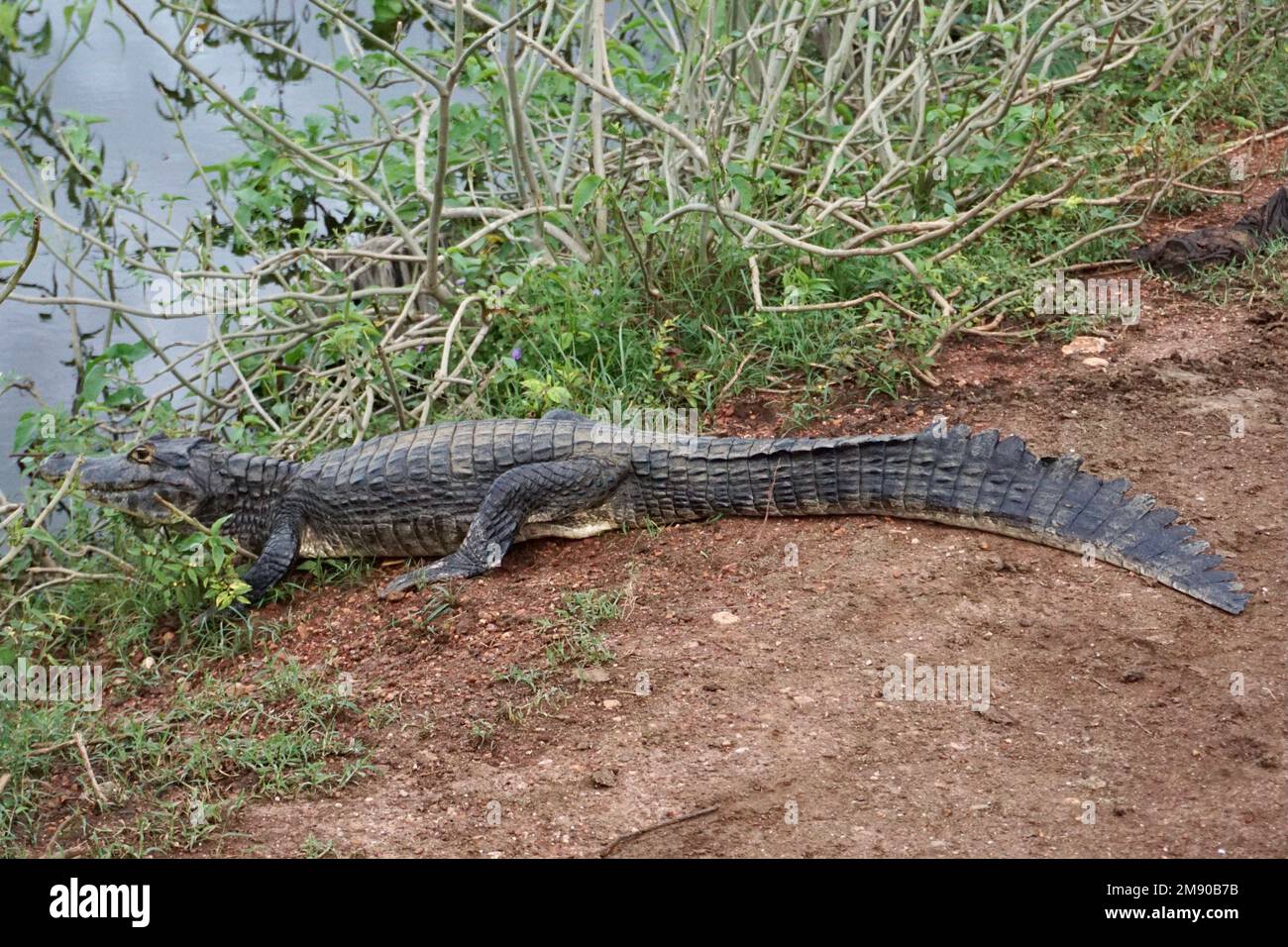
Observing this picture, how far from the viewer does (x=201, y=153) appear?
30.1 feet

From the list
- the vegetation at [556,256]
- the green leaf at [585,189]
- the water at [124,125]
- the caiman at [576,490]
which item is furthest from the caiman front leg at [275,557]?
the water at [124,125]

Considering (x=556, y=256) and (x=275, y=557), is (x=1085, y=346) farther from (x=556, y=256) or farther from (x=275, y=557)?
(x=275, y=557)

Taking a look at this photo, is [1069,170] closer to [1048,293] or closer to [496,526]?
[1048,293]

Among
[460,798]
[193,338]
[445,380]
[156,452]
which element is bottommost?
[460,798]

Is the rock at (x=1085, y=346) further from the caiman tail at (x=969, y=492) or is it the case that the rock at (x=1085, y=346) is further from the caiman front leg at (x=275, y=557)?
the caiman front leg at (x=275, y=557)

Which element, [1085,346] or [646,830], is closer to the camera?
[646,830]

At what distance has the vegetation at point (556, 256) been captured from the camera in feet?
16.9

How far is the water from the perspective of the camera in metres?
7.69

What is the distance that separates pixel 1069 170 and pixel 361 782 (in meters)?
5.40

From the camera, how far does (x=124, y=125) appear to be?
30.7 ft

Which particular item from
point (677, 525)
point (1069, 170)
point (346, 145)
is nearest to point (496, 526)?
point (677, 525)

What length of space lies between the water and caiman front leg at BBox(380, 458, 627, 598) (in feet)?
10.9

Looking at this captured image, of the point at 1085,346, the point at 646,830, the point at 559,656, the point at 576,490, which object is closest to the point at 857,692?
the point at 646,830

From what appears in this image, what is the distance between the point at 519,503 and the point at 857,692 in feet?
5.63
